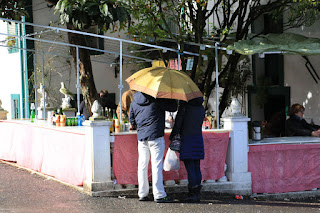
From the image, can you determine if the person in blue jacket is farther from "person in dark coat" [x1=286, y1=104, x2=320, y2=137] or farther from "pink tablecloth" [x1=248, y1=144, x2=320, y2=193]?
"person in dark coat" [x1=286, y1=104, x2=320, y2=137]

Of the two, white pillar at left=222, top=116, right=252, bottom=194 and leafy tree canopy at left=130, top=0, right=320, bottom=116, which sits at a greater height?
leafy tree canopy at left=130, top=0, right=320, bottom=116

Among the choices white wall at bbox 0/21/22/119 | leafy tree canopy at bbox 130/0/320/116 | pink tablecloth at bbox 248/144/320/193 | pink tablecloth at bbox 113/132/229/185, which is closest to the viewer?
pink tablecloth at bbox 113/132/229/185

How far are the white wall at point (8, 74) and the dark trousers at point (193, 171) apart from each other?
42.6 ft

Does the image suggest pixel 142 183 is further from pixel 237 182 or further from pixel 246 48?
pixel 246 48

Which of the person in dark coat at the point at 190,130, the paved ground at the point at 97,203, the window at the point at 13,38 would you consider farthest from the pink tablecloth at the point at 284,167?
the window at the point at 13,38

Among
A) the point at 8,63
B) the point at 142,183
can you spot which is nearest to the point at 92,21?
the point at 142,183

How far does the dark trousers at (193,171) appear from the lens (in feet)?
28.4

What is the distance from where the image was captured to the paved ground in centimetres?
822

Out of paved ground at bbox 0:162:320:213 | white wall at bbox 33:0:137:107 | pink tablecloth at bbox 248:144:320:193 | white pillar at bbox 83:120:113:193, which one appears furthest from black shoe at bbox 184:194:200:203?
white wall at bbox 33:0:137:107

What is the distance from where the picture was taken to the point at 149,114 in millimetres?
8336

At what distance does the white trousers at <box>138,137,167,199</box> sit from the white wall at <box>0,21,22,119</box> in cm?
1280

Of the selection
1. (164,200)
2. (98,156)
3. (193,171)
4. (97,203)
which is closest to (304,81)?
(193,171)

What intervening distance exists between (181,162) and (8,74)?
13.7 metres

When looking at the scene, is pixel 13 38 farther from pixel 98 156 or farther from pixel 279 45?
pixel 98 156
